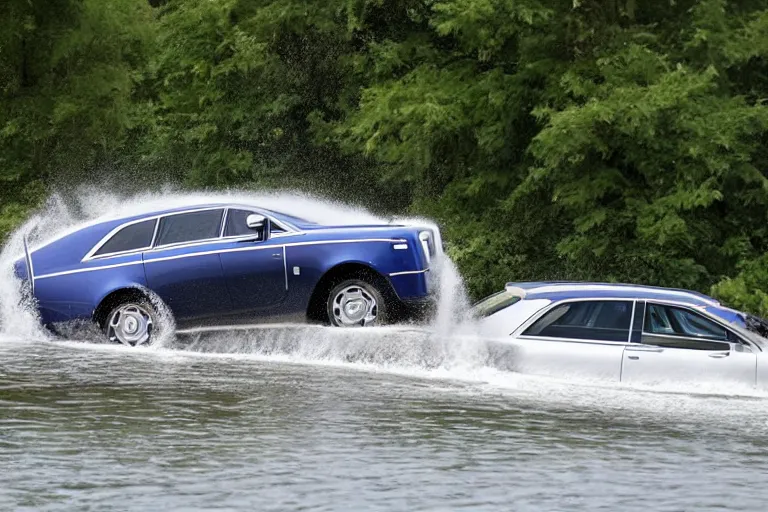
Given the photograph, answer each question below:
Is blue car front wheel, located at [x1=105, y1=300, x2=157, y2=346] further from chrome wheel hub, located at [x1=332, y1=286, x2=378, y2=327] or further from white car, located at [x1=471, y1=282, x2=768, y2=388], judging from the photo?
white car, located at [x1=471, y1=282, x2=768, y2=388]

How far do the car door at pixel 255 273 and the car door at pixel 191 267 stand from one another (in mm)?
106

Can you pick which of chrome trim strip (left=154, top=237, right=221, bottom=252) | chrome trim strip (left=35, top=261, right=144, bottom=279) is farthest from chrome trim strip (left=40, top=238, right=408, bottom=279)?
chrome trim strip (left=154, top=237, right=221, bottom=252)

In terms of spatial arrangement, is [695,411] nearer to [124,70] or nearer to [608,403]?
[608,403]

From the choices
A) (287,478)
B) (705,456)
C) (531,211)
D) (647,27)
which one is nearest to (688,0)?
(647,27)

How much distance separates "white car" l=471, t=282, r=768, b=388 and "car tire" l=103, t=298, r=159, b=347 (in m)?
4.11

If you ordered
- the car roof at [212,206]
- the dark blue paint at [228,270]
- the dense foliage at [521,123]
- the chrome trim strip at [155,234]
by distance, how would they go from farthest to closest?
the dense foliage at [521,123] → the chrome trim strip at [155,234] → the car roof at [212,206] → the dark blue paint at [228,270]

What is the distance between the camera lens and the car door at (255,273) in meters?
16.4

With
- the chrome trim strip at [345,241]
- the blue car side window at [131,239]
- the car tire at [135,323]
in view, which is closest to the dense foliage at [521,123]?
the chrome trim strip at [345,241]

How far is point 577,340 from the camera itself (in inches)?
573

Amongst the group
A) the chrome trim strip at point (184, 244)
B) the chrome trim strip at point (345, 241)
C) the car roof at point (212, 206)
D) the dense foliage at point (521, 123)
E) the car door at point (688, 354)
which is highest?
the dense foliage at point (521, 123)

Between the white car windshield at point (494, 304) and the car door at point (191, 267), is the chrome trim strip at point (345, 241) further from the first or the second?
the white car windshield at point (494, 304)

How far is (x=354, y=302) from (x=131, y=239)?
2.71m

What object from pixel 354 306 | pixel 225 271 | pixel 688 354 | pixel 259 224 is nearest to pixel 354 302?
pixel 354 306

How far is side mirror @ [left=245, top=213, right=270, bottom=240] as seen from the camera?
53.9 ft
